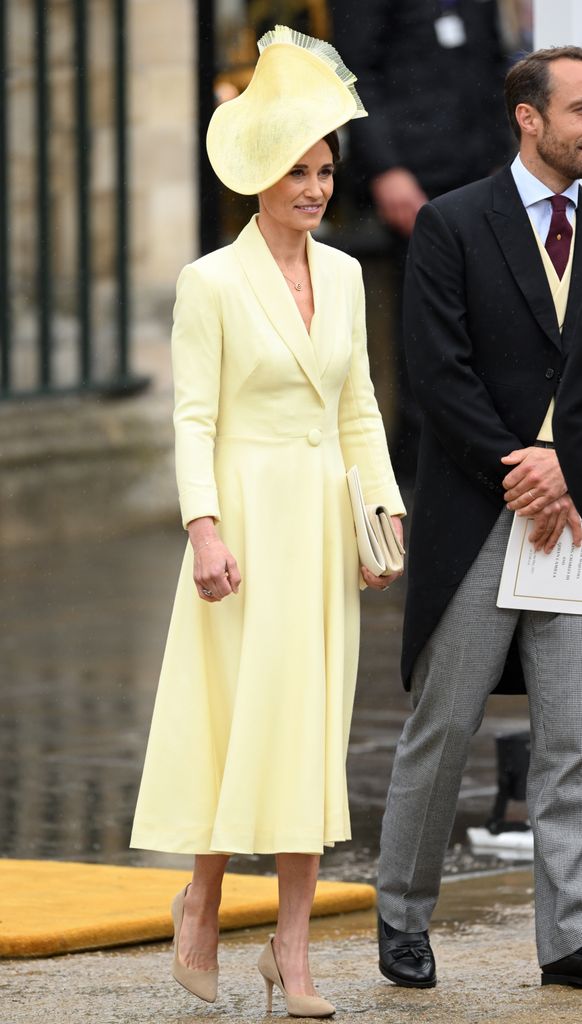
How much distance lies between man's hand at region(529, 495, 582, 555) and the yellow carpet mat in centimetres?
141

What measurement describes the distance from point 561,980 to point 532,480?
1.05 m

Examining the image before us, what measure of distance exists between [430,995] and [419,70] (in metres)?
3.24

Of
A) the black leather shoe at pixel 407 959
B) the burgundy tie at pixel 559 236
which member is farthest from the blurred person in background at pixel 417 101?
the black leather shoe at pixel 407 959

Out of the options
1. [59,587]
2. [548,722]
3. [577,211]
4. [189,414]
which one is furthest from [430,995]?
[59,587]

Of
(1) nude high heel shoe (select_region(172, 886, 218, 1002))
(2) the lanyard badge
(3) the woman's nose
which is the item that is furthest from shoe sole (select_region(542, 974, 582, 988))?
(2) the lanyard badge

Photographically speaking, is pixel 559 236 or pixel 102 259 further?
pixel 102 259

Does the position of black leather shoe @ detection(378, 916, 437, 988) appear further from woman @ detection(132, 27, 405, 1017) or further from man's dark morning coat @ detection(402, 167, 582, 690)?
man's dark morning coat @ detection(402, 167, 582, 690)

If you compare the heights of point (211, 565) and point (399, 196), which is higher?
point (399, 196)

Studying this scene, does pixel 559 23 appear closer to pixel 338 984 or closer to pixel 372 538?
pixel 372 538

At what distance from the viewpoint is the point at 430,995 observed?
15.7 ft

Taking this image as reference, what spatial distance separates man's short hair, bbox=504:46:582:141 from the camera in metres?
4.86

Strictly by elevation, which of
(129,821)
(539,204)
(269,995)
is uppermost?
(539,204)

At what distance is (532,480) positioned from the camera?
472 cm

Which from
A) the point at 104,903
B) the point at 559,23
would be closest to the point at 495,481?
the point at 104,903
